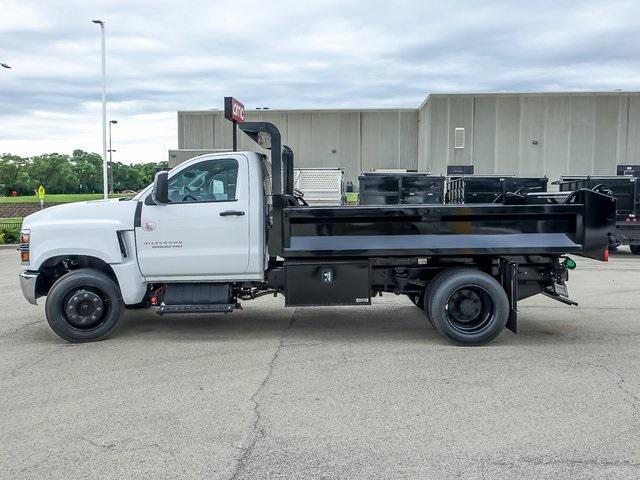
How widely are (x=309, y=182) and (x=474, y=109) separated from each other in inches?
682

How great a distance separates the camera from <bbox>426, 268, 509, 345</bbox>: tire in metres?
6.94

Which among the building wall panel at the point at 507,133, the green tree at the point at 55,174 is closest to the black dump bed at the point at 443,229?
the building wall panel at the point at 507,133

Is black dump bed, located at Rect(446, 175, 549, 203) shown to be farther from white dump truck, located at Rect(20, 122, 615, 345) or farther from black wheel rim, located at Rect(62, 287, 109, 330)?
black wheel rim, located at Rect(62, 287, 109, 330)

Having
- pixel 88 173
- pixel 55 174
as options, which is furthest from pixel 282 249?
pixel 55 174

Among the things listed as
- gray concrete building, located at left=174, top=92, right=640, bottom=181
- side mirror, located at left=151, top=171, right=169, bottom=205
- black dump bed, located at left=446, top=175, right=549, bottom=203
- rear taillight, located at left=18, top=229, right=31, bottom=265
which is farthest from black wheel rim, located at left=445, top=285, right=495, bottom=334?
gray concrete building, located at left=174, top=92, right=640, bottom=181

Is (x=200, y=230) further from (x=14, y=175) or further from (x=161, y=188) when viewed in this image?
(x=14, y=175)

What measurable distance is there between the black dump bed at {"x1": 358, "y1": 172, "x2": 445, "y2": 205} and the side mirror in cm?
1303

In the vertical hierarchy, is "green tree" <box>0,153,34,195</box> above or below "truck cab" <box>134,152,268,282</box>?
above

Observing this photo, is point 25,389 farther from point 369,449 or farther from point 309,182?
point 309,182

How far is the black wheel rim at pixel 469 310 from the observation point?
7020 millimetres

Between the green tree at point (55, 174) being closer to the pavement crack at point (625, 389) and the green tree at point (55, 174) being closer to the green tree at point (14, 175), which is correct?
the green tree at point (14, 175)

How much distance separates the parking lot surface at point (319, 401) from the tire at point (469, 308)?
7.3 inches

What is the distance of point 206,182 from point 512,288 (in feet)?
12.3

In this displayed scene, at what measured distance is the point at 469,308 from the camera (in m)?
7.04
